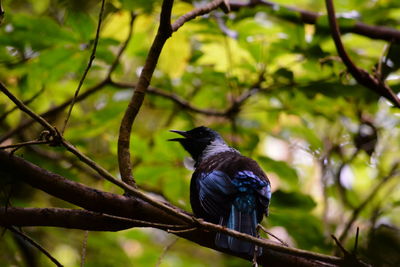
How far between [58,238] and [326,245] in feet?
8.11

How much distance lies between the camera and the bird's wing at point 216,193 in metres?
3.53

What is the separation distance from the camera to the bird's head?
481 centimetres

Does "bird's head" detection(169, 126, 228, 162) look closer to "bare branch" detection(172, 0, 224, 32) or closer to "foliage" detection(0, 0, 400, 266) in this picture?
"foliage" detection(0, 0, 400, 266)

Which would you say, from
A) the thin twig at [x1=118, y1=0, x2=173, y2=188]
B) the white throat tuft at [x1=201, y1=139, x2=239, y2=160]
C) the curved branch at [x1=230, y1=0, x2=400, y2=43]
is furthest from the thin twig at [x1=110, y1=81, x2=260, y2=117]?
the thin twig at [x1=118, y1=0, x2=173, y2=188]

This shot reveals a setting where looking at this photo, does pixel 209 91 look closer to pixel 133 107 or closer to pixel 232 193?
pixel 232 193

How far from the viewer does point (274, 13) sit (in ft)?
13.3

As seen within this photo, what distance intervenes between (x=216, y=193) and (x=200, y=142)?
1327 mm

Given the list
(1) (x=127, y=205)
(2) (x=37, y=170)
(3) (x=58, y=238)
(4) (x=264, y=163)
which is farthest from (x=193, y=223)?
(3) (x=58, y=238)

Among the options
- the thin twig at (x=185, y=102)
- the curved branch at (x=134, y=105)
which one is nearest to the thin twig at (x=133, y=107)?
the curved branch at (x=134, y=105)

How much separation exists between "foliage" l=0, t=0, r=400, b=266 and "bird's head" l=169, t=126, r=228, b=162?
0.16 meters

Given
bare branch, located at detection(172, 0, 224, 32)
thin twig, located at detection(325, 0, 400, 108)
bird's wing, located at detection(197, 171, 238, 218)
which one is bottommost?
bird's wing, located at detection(197, 171, 238, 218)

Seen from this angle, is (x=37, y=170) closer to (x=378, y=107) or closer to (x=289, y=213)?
(x=289, y=213)

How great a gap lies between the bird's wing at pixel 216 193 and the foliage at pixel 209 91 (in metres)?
0.48

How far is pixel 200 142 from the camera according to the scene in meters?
4.88
